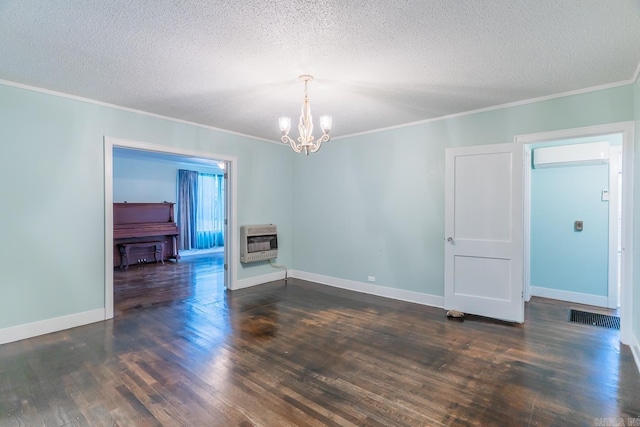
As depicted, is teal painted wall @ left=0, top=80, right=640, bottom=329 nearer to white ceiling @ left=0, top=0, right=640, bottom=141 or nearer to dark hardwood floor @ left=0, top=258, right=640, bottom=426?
white ceiling @ left=0, top=0, right=640, bottom=141

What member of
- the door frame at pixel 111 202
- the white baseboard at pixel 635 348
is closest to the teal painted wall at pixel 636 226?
the white baseboard at pixel 635 348

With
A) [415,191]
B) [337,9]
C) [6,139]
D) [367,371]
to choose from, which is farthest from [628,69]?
[6,139]

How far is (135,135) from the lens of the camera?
3906mm

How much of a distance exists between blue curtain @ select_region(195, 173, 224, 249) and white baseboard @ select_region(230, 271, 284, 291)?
433 centimetres

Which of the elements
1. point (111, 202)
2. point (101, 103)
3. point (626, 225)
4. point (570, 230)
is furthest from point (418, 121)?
point (111, 202)

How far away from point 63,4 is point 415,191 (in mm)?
3935

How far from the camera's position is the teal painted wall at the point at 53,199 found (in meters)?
3.08

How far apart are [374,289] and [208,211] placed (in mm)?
6240

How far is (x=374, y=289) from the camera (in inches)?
189

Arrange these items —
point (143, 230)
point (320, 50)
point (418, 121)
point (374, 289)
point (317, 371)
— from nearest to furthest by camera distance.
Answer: point (320, 50), point (317, 371), point (418, 121), point (374, 289), point (143, 230)

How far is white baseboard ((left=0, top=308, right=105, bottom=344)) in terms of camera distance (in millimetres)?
3057

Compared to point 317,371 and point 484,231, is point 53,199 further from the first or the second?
point 484,231

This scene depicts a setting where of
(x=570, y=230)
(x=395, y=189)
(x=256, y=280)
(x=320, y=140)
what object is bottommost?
(x=256, y=280)

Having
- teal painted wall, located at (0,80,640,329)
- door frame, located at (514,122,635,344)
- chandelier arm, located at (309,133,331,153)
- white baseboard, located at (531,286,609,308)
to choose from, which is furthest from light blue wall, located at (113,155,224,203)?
door frame, located at (514,122,635,344)
